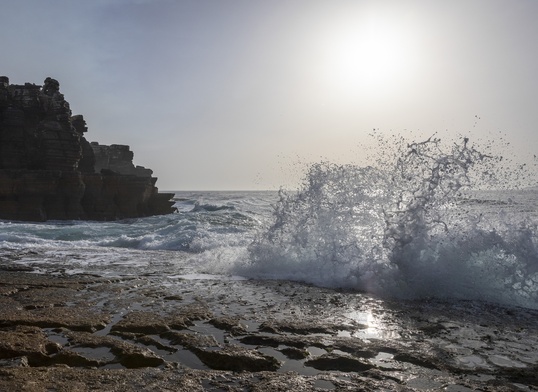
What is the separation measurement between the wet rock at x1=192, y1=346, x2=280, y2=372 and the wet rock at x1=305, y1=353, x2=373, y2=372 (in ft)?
1.08

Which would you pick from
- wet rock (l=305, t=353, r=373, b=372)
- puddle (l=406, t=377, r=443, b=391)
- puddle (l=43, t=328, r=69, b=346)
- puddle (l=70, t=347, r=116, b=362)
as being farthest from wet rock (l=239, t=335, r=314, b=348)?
puddle (l=43, t=328, r=69, b=346)

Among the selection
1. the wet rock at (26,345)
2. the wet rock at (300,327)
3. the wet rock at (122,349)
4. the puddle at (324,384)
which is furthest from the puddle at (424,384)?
the wet rock at (26,345)

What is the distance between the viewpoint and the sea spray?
6.79 metres

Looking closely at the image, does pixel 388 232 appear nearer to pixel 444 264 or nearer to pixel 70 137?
pixel 444 264

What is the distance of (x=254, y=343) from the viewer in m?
4.06

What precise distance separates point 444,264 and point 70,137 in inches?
1001

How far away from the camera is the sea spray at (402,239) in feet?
22.3

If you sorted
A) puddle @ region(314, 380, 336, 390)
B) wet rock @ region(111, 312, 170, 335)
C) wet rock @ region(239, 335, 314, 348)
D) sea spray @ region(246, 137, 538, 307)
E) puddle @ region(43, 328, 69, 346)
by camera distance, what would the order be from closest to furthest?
puddle @ region(314, 380, 336, 390)
puddle @ region(43, 328, 69, 346)
wet rock @ region(239, 335, 314, 348)
wet rock @ region(111, 312, 170, 335)
sea spray @ region(246, 137, 538, 307)

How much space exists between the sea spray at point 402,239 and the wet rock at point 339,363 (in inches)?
128

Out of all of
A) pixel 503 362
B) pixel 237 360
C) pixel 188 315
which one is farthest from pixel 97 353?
pixel 503 362

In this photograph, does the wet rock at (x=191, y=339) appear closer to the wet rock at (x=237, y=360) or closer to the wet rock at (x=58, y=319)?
the wet rock at (x=237, y=360)

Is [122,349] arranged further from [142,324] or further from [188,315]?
[188,315]

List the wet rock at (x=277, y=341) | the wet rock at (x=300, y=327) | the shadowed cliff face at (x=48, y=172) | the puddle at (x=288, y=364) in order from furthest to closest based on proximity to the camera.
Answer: the shadowed cliff face at (x=48, y=172) < the wet rock at (x=300, y=327) < the wet rock at (x=277, y=341) < the puddle at (x=288, y=364)

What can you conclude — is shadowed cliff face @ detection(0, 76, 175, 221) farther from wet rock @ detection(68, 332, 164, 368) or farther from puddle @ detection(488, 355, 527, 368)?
puddle @ detection(488, 355, 527, 368)
